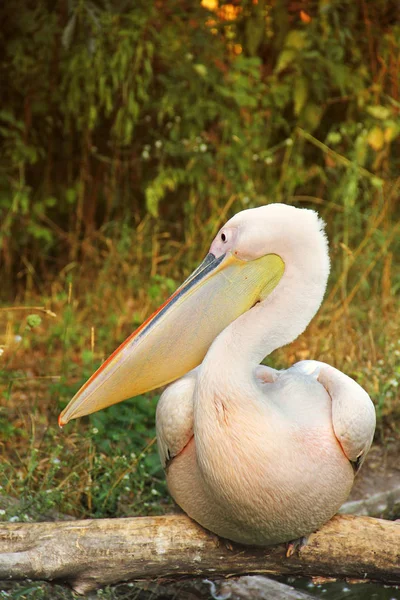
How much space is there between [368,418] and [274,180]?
144 inches

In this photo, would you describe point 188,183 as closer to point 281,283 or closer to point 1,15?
point 1,15

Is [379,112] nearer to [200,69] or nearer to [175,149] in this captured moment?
[200,69]

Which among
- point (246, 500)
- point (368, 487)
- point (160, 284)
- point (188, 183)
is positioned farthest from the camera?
point (188, 183)

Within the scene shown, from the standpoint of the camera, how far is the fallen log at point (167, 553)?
248cm

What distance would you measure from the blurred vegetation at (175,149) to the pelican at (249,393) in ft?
5.60

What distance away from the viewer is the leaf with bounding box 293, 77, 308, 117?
5.54m

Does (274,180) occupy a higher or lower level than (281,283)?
lower

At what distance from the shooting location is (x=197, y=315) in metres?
2.68

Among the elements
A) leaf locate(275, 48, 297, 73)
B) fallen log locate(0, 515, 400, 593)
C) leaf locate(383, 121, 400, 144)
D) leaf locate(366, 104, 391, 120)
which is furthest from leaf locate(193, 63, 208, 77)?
fallen log locate(0, 515, 400, 593)

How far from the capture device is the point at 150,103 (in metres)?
5.70

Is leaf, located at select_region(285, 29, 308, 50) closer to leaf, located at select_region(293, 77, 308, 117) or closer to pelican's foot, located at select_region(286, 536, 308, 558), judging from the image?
leaf, located at select_region(293, 77, 308, 117)

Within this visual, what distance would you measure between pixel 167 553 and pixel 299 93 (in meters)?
3.66

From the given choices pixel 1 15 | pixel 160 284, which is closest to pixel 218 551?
pixel 160 284

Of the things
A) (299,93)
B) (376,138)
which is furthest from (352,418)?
(299,93)
